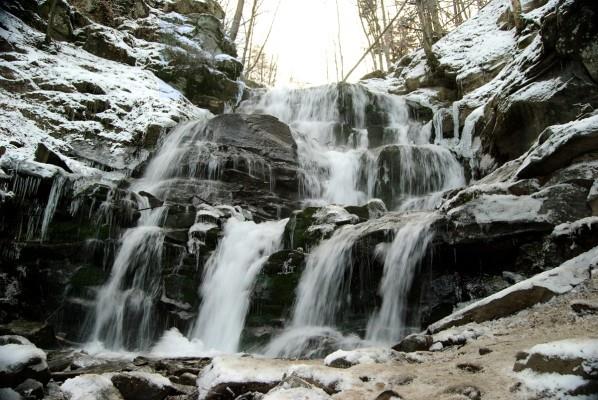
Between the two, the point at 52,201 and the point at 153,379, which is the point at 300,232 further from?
the point at 52,201

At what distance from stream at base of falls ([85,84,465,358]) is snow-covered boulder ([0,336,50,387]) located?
308 cm

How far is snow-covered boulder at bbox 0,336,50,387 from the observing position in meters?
3.50

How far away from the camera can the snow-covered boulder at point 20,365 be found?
350 cm

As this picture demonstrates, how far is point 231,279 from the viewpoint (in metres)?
7.77

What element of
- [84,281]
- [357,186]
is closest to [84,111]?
[84,281]

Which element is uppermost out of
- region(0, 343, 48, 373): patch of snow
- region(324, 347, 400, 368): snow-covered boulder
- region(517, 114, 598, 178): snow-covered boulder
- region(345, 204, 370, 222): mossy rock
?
region(517, 114, 598, 178): snow-covered boulder

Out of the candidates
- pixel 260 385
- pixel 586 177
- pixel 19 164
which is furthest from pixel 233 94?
pixel 260 385

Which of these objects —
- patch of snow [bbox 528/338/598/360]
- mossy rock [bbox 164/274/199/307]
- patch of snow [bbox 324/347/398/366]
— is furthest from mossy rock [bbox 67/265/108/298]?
patch of snow [bbox 528/338/598/360]

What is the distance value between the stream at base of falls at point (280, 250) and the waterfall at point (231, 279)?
0.06ft

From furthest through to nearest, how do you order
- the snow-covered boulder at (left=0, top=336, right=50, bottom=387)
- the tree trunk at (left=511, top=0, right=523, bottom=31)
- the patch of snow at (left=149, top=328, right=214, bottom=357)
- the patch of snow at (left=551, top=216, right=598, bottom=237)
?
the tree trunk at (left=511, top=0, right=523, bottom=31) < the patch of snow at (left=149, top=328, right=214, bottom=357) < the patch of snow at (left=551, top=216, right=598, bottom=237) < the snow-covered boulder at (left=0, top=336, right=50, bottom=387)

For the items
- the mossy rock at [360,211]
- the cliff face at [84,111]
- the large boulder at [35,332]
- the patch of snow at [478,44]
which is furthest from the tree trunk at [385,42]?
the large boulder at [35,332]

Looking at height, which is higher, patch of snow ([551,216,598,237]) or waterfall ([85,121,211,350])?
patch of snow ([551,216,598,237])

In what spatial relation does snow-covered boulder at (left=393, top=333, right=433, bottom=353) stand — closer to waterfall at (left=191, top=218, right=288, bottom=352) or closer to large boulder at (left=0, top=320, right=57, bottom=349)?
waterfall at (left=191, top=218, right=288, bottom=352)

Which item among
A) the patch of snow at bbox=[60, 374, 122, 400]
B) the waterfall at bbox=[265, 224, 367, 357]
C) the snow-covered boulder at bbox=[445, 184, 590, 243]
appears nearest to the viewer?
the patch of snow at bbox=[60, 374, 122, 400]
